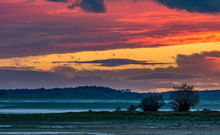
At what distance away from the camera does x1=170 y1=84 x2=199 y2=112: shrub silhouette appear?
74.4 metres

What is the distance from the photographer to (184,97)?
74.4m

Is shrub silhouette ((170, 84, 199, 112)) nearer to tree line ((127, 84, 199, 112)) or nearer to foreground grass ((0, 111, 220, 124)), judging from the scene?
tree line ((127, 84, 199, 112))

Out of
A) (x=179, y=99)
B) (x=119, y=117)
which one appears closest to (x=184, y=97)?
(x=179, y=99)

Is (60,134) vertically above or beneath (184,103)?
beneath

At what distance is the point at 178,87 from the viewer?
75.7 metres

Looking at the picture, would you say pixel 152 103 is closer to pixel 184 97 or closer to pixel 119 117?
pixel 184 97

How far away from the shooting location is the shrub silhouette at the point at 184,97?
74.4 meters

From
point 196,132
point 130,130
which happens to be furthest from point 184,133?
point 130,130

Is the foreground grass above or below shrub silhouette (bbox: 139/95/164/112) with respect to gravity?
below

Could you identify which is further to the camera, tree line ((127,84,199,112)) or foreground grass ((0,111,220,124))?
tree line ((127,84,199,112))

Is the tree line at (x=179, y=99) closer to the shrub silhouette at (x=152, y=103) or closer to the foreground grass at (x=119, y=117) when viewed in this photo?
the shrub silhouette at (x=152, y=103)

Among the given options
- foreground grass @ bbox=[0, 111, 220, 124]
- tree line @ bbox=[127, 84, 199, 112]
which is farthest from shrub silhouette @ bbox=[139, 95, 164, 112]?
foreground grass @ bbox=[0, 111, 220, 124]

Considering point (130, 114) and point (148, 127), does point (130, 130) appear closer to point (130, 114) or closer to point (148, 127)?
point (148, 127)

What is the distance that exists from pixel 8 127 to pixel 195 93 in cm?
3439
